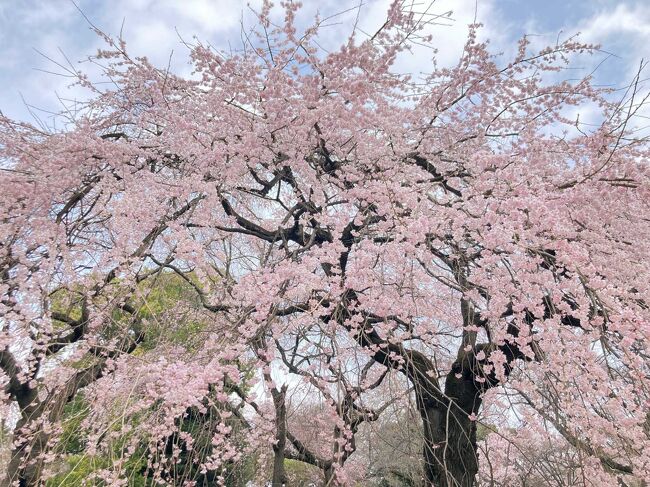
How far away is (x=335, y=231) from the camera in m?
3.45

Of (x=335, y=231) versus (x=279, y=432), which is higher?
(x=335, y=231)

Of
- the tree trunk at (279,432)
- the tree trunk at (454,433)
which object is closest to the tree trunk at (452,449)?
the tree trunk at (454,433)

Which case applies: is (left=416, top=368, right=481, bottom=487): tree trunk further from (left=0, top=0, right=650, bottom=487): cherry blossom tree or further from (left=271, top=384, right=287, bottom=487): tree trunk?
(left=271, top=384, right=287, bottom=487): tree trunk

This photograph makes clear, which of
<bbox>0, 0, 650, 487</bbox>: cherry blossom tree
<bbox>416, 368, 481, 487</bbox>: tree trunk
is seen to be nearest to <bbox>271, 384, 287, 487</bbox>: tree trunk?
<bbox>0, 0, 650, 487</bbox>: cherry blossom tree

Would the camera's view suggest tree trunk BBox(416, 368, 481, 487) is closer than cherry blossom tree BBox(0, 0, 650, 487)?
No

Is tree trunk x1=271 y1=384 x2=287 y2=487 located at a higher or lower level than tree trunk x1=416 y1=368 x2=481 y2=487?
lower

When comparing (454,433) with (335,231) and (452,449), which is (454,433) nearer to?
(452,449)

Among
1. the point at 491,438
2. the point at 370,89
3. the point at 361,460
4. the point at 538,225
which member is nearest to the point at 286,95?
the point at 370,89

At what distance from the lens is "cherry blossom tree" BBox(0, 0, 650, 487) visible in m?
2.88

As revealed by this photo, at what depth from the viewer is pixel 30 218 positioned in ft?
13.2

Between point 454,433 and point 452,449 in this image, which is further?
point 454,433

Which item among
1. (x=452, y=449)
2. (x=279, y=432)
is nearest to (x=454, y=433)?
(x=452, y=449)

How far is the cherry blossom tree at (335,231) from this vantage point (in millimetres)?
2885

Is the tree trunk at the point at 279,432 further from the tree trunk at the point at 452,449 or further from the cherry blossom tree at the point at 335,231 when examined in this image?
the tree trunk at the point at 452,449
